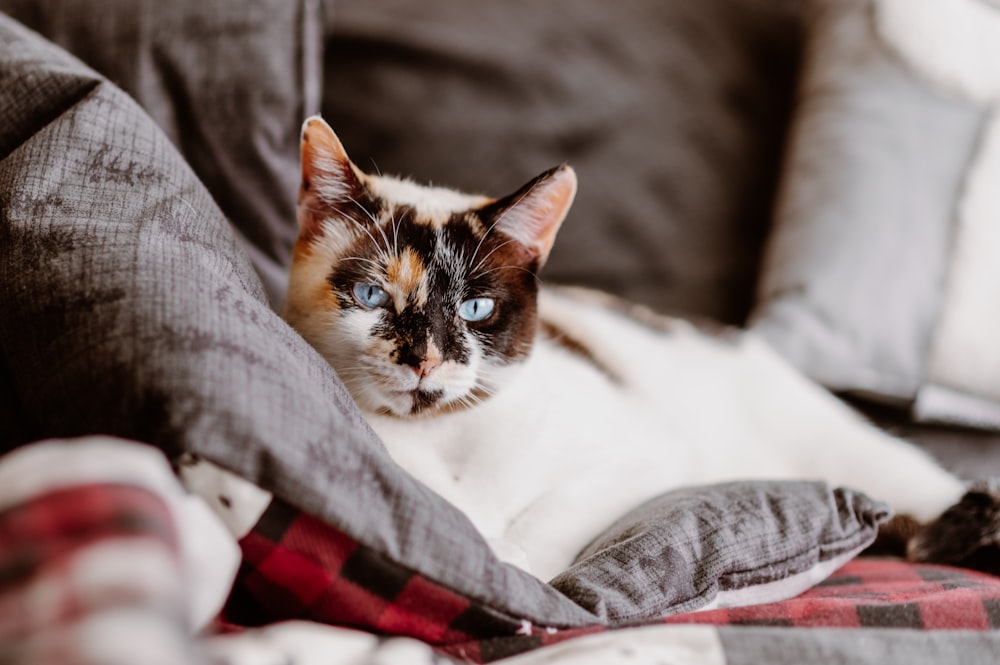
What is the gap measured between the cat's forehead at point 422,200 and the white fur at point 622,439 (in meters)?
0.23

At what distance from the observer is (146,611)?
0.44 m

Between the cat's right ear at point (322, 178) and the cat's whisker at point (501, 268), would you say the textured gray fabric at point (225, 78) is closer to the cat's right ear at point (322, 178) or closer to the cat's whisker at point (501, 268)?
the cat's right ear at point (322, 178)

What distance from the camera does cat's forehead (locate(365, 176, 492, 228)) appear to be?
1005mm

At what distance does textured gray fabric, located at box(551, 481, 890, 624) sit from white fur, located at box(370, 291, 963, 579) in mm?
86

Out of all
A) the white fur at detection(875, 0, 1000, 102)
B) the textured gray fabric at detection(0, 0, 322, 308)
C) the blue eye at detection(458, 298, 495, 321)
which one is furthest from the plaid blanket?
the white fur at detection(875, 0, 1000, 102)

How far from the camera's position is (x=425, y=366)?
90 centimetres

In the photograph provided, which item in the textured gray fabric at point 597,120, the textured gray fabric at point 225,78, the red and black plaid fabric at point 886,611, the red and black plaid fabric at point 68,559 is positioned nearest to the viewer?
the red and black plaid fabric at point 68,559

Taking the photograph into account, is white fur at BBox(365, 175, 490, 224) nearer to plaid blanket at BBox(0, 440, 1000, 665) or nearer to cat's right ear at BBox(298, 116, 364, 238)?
cat's right ear at BBox(298, 116, 364, 238)

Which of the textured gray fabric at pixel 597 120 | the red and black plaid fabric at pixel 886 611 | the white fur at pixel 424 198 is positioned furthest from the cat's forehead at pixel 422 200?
the red and black plaid fabric at pixel 886 611

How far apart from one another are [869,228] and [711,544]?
895 millimetres

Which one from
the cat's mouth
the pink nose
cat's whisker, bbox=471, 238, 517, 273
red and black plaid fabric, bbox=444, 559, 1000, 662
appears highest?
cat's whisker, bbox=471, 238, 517, 273

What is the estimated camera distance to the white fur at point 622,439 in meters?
0.98

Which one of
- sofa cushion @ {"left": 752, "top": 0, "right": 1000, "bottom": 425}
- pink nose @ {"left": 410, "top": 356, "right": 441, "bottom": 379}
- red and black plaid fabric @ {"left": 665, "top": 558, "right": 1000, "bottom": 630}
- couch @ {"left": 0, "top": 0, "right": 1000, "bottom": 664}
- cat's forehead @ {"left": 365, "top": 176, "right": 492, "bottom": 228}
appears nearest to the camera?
couch @ {"left": 0, "top": 0, "right": 1000, "bottom": 664}

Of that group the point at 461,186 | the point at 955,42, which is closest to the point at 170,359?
the point at 461,186
